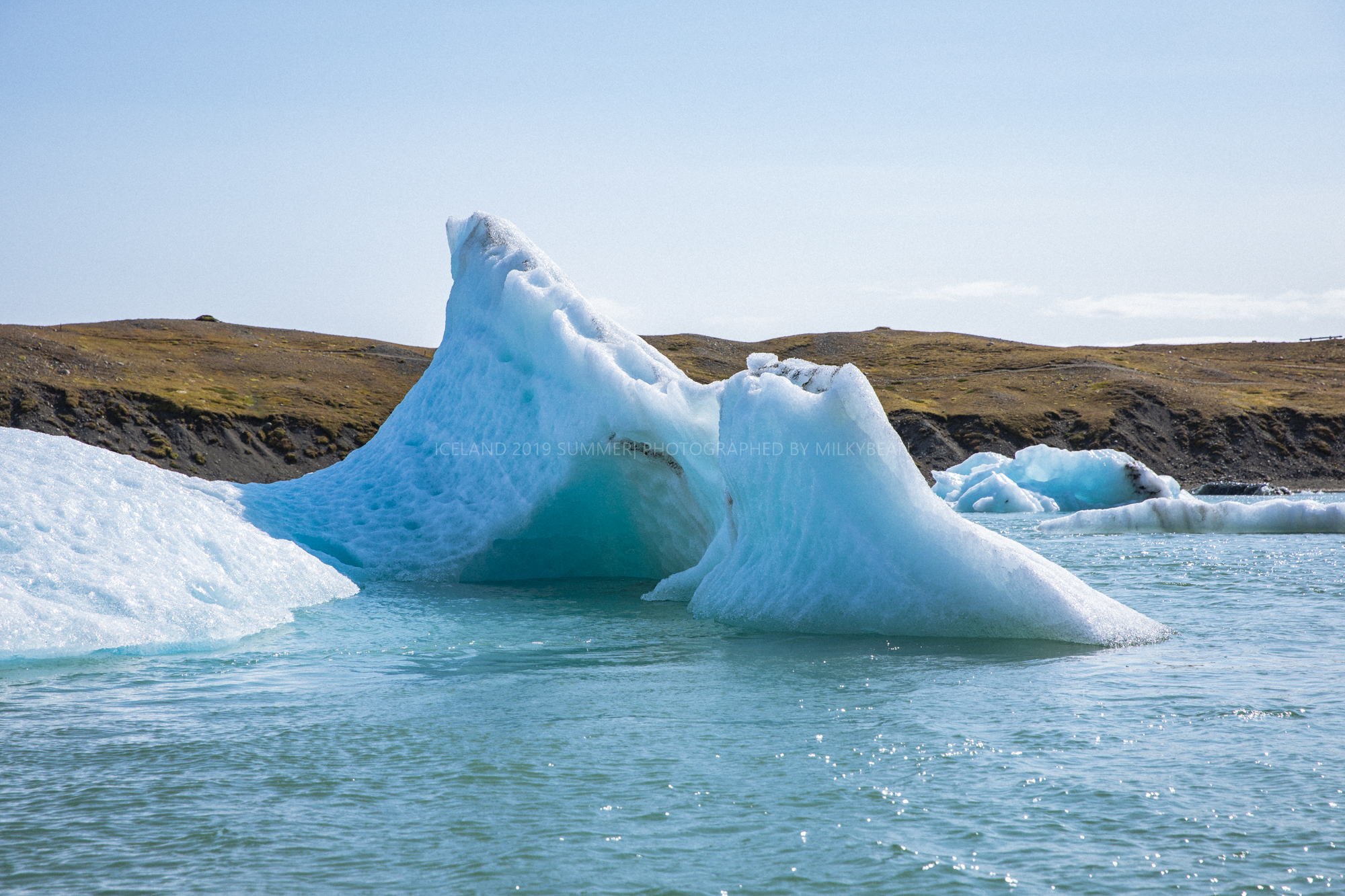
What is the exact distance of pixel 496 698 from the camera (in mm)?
5699

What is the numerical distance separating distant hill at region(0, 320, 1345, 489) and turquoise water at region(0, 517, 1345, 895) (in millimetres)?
33832

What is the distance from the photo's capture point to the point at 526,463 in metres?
11.0

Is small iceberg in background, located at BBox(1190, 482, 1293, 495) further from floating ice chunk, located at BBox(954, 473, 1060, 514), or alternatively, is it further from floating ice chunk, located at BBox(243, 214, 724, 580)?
floating ice chunk, located at BBox(243, 214, 724, 580)

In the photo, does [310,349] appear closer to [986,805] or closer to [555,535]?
[555,535]

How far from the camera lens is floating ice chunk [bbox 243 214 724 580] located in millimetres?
10219

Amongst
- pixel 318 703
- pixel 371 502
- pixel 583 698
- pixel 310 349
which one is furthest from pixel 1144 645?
pixel 310 349

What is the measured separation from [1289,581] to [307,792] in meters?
10.3

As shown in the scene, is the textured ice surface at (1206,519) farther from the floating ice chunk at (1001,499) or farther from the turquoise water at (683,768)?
the turquoise water at (683,768)

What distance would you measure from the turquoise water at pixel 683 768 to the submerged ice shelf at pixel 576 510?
1.42 feet

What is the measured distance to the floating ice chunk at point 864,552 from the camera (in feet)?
23.2

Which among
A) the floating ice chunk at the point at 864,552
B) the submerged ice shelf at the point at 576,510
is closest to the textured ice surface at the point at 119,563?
the submerged ice shelf at the point at 576,510

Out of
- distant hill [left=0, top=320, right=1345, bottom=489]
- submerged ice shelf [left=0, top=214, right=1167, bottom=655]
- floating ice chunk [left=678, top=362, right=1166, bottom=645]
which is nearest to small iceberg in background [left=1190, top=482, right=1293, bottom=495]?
distant hill [left=0, top=320, right=1345, bottom=489]

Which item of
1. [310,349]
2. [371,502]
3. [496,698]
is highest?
[310,349]

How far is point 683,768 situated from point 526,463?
692 centimetres
